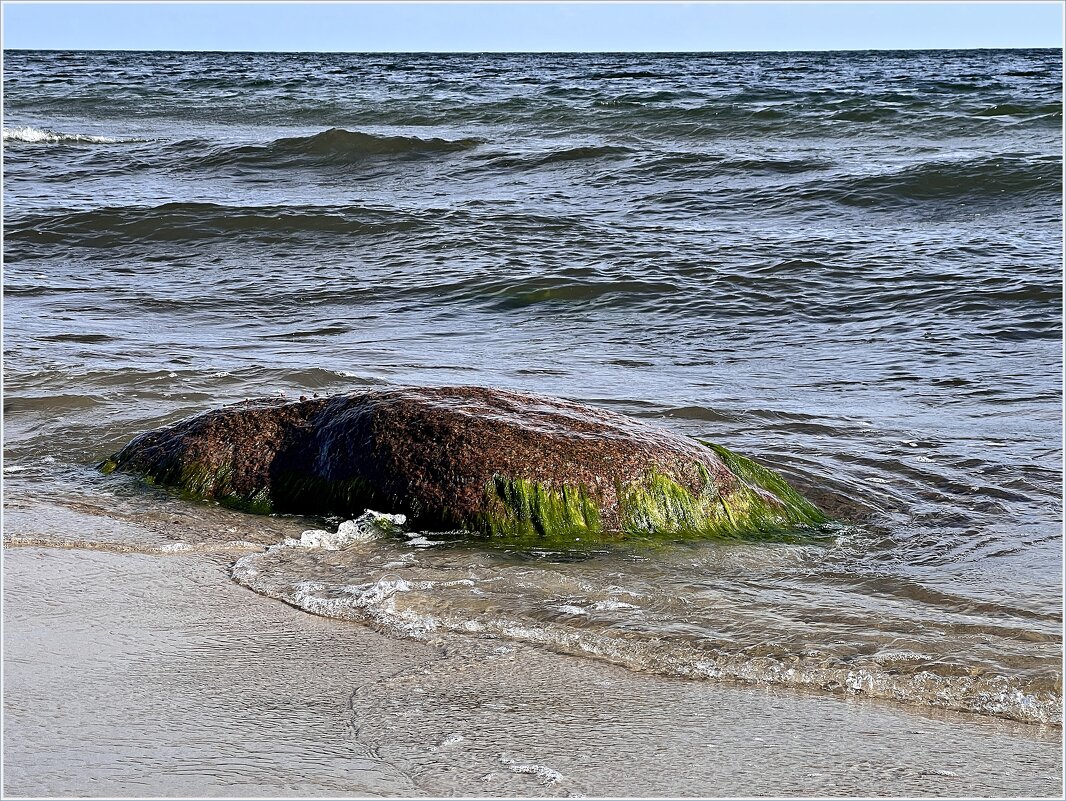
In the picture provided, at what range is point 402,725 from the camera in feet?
9.25

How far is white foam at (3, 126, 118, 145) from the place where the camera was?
20109mm

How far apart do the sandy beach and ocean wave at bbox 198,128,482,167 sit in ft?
47.0

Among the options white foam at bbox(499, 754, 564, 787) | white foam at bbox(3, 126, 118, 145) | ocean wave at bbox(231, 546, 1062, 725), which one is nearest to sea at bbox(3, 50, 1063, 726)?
ocean wave at bbox(231, 546, 1062, 725)

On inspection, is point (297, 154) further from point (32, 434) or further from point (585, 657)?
point (585, 657)

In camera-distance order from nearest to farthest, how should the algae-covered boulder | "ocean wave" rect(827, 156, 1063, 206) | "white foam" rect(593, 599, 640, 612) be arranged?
1. "white foam" rect(593, 599, 640, 612)
2. the algae-covered boulder
3. "ocean wave" rect(827, 156, 1063, 206)

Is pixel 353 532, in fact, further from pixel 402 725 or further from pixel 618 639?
pixel 402 725

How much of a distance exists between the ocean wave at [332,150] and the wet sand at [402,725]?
47.1 feet

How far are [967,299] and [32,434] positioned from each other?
680 centimetres

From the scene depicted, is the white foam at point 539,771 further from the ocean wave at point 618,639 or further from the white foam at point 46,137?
the white foam at point 46,137

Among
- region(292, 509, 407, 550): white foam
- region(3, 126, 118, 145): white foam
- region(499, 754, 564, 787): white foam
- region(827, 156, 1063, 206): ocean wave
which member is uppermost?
region(3, 126, 118, 145): white foam

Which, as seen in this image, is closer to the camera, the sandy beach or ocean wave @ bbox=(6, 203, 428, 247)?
the sandy beach

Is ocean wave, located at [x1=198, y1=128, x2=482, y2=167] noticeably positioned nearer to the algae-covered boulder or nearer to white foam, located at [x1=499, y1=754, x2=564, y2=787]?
the algae-covered boulder

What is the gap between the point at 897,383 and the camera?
7.09 meters

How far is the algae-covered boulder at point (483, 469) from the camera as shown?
4.46 m
